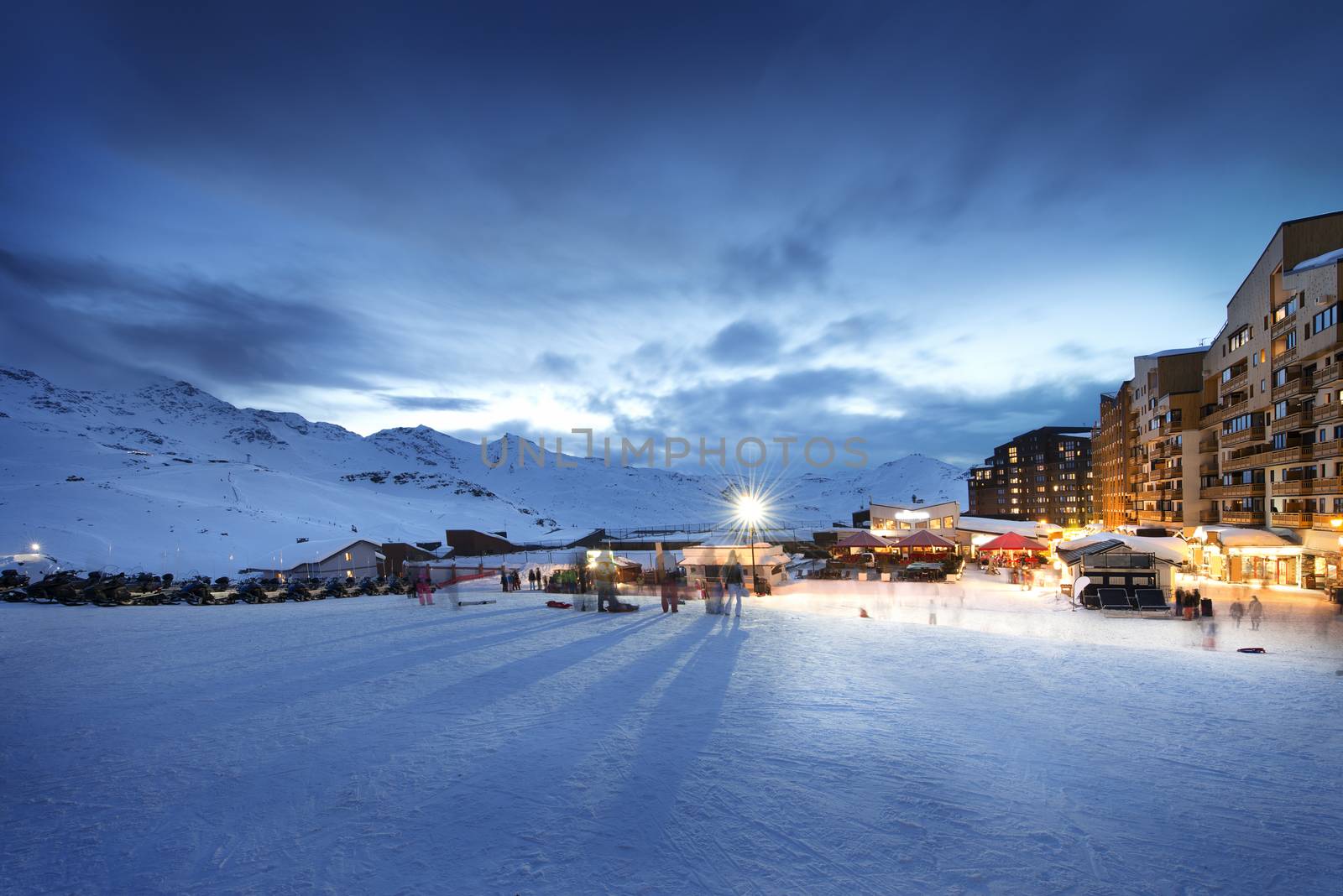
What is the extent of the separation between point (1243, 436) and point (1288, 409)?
15.7 feet

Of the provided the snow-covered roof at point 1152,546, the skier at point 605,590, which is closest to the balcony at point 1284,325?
the snow-covered roof at point 1152,546

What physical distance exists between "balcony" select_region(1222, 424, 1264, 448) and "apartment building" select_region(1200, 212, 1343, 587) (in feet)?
0.19

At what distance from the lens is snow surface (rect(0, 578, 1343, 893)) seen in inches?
205

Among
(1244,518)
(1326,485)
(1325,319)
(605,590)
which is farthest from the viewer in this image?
(1244,518)

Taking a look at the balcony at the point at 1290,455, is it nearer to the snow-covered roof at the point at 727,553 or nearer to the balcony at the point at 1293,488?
the balcony at the point at 1293,488

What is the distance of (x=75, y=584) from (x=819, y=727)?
116ft

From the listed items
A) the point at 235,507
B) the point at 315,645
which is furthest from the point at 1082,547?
the point at 235,507

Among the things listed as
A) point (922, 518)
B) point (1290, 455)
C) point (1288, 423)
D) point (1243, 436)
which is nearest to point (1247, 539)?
point (1290, 455)

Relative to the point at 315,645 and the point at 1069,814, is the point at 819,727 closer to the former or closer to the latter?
the point at 1069,814

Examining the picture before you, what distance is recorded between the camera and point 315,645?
14594mm

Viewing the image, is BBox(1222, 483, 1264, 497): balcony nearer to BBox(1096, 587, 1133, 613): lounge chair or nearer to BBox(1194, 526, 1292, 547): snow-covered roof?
BBox(1194, 526, 1292, 547): snow-covered roof

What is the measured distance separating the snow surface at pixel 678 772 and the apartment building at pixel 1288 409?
72.0 ft

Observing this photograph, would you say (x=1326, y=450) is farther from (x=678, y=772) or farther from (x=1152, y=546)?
(x=678, y=772)

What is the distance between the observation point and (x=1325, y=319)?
1084 inches
